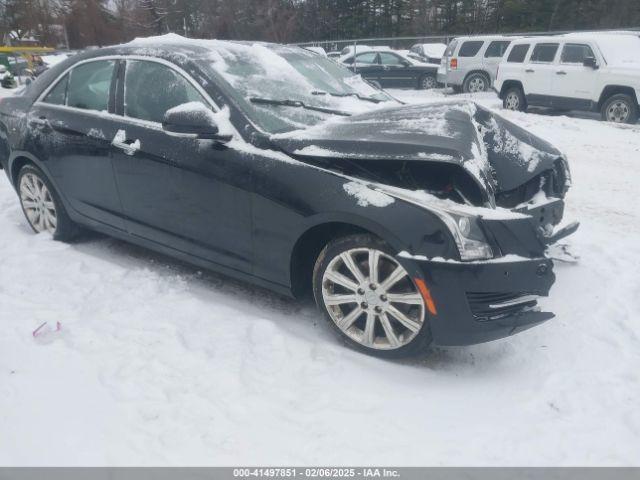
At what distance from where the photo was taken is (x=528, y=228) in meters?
2.81

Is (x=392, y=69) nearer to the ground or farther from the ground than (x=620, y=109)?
farther from the ground

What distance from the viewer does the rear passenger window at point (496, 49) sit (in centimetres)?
1541

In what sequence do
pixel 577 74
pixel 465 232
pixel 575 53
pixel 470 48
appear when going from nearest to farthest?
pixel 465 232 < pixel 577 74 < pixel 575 53 < pixel 470 48

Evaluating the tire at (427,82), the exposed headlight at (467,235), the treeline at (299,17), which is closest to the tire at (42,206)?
the exposed headlight at (467,235)

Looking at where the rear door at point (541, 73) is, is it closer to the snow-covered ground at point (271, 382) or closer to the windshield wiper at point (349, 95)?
the snow-covered ground at point (271, 382)

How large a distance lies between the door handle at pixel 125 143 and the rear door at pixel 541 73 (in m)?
10.1

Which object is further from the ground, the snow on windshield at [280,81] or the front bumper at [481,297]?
the snow on windshield at [280,81]

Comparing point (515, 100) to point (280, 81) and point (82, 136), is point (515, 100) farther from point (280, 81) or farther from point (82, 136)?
point (82, 136)

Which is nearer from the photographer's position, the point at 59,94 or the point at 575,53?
the point at 59,94

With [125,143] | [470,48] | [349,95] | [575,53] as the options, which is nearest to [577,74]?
[575,53]

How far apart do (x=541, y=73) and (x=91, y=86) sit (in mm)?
10044

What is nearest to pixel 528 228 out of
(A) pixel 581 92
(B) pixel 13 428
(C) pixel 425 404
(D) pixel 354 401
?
(C) pixel 425 404

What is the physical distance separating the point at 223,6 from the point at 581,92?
31875mm

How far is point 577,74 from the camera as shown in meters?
10.7
